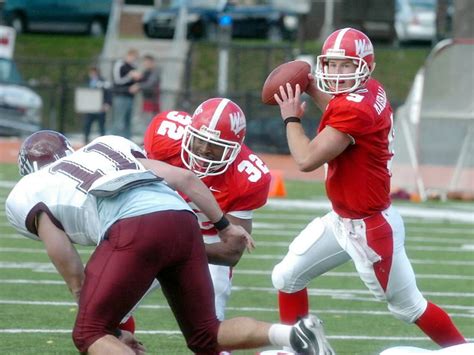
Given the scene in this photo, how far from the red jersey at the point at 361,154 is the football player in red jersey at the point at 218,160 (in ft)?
1.16

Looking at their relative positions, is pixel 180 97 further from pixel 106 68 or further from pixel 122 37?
pixel 122 37

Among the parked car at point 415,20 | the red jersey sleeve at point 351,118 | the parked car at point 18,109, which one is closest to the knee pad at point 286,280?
the red jersey sleeve at point 351,118

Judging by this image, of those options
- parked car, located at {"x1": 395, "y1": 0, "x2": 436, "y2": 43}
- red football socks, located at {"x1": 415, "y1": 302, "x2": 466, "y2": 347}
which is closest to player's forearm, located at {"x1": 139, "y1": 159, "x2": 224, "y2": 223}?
red football socks, located at {"x1": 415, "y1": 302, "x2": 466, "y2": 347}

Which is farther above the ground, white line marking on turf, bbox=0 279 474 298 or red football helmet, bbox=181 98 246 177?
red football helmet, bbox=181 98 246 177

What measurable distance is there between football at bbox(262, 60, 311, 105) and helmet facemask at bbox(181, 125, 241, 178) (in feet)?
1.34

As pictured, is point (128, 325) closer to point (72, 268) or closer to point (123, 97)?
point (72, 268)

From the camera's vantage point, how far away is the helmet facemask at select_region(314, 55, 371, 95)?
18.5 ft

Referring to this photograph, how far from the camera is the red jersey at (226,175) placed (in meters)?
5.69

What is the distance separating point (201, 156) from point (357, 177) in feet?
2.42

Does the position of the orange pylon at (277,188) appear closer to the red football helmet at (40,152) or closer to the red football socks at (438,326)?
the red football socks at (438,326)

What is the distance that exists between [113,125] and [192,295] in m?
15.3

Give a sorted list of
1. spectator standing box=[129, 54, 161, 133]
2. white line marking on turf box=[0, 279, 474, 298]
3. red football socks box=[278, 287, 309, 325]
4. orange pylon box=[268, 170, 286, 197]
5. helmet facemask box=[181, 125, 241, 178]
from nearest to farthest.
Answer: helmet facemask box=[181, 125, 241, 178], red football socks box=[278, 287, 309, 325], white line marking on turf box=[0, 279, 474, 298], orange pylon box=[268, 170, 286, 197], spectator standing box=[129, 54, 161, 133]

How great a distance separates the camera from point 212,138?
5.41m

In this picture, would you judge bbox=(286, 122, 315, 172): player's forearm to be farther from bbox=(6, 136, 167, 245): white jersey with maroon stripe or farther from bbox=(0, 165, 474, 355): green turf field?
bbox=(0, 165, 474, 355): green turf field
